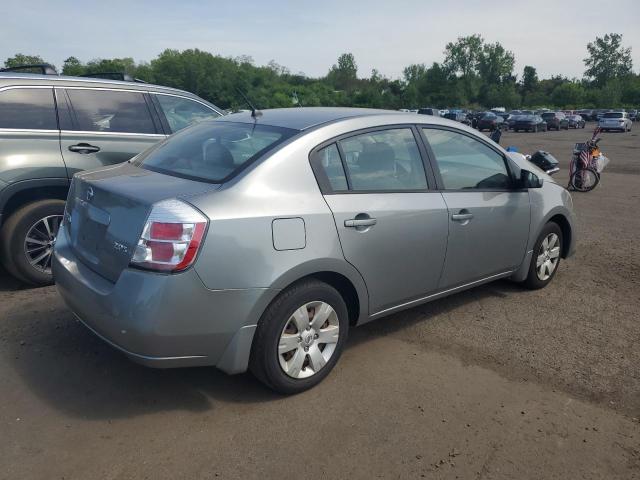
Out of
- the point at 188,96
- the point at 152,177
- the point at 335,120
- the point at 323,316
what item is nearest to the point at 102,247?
the point at 152,177

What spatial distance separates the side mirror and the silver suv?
11.9 feet

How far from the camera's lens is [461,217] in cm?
400

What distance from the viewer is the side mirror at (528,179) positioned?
177 inches

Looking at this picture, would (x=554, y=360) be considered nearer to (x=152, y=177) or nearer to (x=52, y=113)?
(x=152, y=177)

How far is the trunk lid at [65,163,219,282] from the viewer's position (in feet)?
9.52

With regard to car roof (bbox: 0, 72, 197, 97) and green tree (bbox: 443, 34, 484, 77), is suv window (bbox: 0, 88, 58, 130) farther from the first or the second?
green tree (bbox: 443, 34, 484, 77)

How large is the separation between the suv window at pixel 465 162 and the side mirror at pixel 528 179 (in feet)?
0.36

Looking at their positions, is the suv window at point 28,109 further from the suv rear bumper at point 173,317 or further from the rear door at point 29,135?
the suv rear bumper at point 173,317

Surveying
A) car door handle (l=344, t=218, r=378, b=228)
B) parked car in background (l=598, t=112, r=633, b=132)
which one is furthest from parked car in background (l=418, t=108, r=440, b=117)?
parked car in background (l=598, t=112, r=633, b=132)

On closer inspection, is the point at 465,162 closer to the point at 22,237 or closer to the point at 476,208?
the point at 476,208

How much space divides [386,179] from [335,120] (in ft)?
1.70

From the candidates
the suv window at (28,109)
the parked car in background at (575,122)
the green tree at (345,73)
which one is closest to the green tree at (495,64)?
the green tree at (345,73)

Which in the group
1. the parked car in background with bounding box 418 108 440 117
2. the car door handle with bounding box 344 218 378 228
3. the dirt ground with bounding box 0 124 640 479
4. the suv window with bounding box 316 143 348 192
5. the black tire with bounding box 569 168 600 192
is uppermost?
the parked car in background with bounding box 418 108 440 117

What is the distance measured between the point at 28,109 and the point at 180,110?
1603mm
